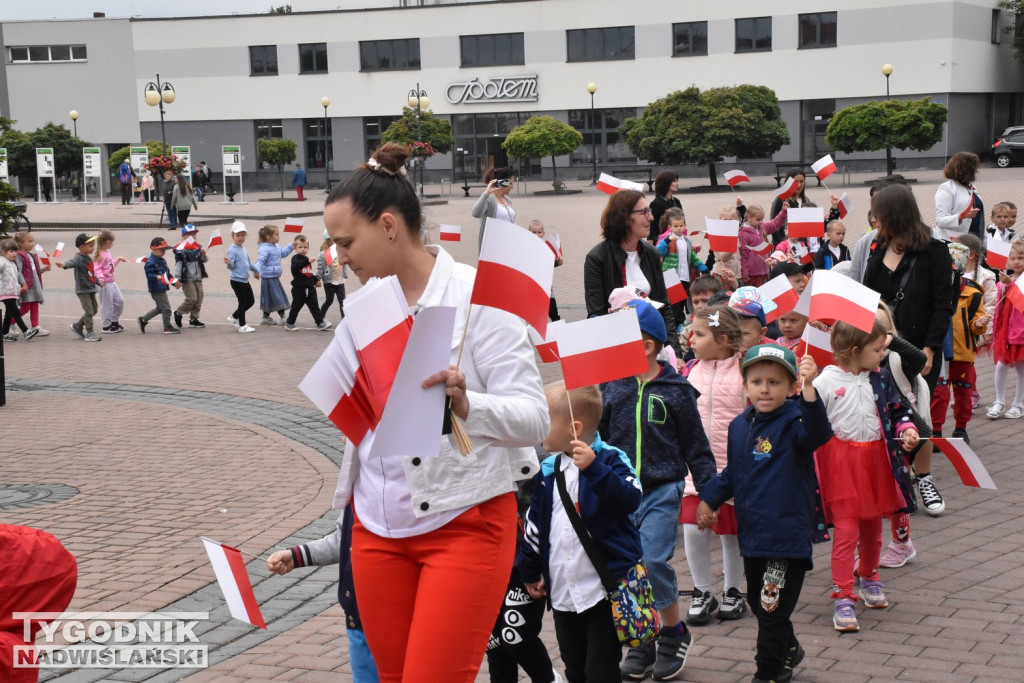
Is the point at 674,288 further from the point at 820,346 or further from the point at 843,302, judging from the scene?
the point at 843,302

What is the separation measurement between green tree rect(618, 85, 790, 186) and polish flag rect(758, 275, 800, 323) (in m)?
42.0

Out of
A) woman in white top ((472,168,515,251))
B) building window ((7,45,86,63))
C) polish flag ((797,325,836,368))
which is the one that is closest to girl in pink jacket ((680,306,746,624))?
polish flag ((797,325,836,368))

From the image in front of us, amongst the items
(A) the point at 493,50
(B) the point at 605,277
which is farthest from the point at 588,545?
(A) the point at 493,50

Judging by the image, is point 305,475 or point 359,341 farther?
point 305,475

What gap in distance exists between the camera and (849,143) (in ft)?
149

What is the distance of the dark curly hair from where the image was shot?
23.7ft

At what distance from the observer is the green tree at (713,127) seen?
153ft

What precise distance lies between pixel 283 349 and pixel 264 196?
41.3m

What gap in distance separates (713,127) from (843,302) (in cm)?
4357

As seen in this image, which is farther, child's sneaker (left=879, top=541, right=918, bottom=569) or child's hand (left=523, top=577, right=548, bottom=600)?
child's sneaker (left=879, top=541, right=918, bottom=569)

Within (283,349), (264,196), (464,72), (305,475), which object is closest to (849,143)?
(464,72)

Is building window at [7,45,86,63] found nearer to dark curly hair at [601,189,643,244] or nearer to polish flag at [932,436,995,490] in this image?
dark curly hair at [601,189,643,244]

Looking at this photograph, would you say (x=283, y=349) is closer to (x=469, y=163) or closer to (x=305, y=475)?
(x=305, y=475)

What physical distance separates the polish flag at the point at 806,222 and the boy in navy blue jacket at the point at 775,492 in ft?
18.8
